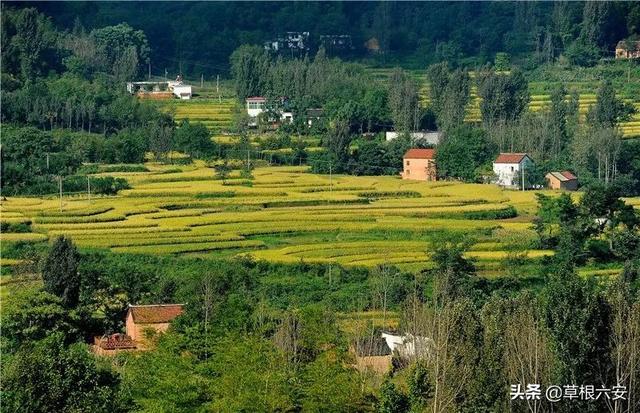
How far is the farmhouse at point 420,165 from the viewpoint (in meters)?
47.8

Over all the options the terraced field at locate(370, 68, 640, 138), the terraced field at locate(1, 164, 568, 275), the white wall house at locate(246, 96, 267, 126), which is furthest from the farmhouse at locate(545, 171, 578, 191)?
the white wall house at locate(246, 96, 267, 126)

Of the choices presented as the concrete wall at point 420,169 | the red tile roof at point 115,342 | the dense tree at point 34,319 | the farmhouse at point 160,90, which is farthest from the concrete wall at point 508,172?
the dense tree at point 34,319

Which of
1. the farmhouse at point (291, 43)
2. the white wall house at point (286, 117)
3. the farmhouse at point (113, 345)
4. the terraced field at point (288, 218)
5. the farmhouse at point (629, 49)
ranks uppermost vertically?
the farmhouse at point (629, 49)

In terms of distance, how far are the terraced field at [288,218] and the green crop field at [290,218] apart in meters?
0.02

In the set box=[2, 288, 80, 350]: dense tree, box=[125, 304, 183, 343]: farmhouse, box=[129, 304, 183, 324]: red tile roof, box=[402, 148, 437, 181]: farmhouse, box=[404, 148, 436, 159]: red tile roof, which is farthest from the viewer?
box=[404, 148, 436, 159]: red tile roof

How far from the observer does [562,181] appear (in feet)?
150

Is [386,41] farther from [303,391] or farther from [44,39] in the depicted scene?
[303,391]

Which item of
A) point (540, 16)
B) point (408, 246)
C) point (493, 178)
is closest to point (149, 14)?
point (540, 16)

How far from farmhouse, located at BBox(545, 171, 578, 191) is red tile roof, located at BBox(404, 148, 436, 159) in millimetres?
3799

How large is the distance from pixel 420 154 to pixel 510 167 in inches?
123

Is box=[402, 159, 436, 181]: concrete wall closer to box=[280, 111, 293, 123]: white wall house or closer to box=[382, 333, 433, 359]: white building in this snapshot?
box=[280, 111, 293, 123]: white wall house

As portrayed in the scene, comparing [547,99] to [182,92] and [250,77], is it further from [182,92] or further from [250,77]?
[182,92]

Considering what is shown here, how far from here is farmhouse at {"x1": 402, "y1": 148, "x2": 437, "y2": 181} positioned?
4778 cm

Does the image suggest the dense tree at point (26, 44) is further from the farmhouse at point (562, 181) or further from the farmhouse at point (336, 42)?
the farmhouse at point (562, 181)
